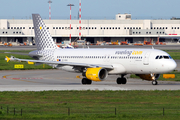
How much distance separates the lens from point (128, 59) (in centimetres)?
4197

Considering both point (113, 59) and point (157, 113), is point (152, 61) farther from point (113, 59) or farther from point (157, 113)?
point (157, 113)

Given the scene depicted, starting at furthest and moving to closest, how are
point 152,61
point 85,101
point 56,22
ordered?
1. point 56,22
2. point 152,61
3. point 85,101

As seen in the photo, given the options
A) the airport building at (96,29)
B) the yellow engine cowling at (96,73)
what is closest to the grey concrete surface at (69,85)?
the yellow engine cowling at (96,73)

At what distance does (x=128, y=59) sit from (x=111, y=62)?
92.6 inches

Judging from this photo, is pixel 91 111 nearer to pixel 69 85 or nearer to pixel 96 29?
pixel 69 85

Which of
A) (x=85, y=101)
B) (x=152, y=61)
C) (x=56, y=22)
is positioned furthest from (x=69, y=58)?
(x=56, y=22)

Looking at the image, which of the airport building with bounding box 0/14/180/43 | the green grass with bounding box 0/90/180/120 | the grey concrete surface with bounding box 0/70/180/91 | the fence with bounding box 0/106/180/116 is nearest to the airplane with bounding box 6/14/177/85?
the grey concrete surface with bounding box 0/70/180/91

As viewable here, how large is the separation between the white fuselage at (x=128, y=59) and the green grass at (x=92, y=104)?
6.51 metres

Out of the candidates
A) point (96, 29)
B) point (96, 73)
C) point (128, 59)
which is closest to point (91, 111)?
point (96, 73)

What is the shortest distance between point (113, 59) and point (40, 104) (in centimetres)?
1747

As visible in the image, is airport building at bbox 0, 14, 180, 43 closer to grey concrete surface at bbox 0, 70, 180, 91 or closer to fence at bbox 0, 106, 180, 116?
grey concrete surface at bbox 0, 70, 180, 91

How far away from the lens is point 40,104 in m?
27.3

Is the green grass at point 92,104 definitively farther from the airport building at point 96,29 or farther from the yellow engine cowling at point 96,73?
the airport building at point 96,29

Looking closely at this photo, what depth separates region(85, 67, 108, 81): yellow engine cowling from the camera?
40.7m
